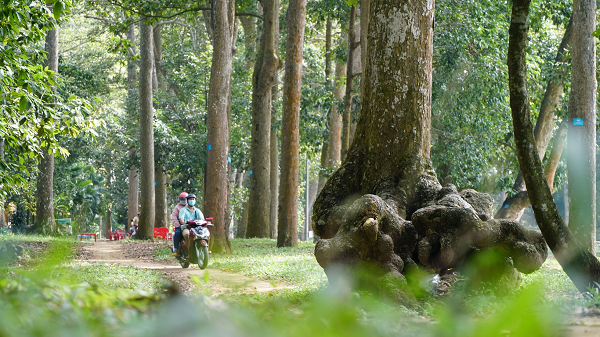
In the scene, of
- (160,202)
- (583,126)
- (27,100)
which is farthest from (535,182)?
(160,202)

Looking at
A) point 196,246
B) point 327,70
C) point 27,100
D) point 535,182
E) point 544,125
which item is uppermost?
point 327,70

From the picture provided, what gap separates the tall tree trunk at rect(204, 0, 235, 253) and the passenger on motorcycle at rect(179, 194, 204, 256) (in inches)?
78.7

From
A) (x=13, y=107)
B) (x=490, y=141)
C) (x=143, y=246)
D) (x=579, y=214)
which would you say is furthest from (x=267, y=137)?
(x=13, y=107)

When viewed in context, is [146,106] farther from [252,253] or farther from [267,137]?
[252,253]

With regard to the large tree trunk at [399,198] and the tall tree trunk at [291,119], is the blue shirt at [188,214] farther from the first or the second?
the large tree trunk at [399,198]

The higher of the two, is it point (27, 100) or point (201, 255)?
point (27, 100)

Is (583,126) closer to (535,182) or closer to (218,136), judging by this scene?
(535,182)

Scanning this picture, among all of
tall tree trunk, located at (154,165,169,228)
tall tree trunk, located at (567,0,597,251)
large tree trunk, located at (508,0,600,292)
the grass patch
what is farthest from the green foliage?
tall tree trunk, located at (154,165,169,228)

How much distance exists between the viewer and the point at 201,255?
12711 millimetres

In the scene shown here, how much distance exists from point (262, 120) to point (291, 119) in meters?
3.04

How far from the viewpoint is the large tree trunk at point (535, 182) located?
21.3 ft

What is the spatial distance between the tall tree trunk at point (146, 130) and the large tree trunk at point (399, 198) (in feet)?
51.6

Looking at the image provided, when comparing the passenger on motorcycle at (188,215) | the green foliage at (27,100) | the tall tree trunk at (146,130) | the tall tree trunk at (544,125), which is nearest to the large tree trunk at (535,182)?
the green foliage at (27,100)

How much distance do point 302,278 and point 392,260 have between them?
3298 millimetres
